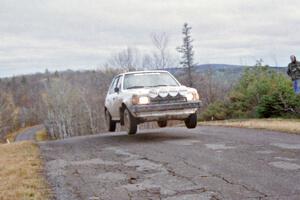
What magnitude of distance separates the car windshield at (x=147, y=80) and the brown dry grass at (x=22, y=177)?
3.17 metres

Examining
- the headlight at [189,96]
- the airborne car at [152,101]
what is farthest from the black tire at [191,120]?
the headlight at [189,96]

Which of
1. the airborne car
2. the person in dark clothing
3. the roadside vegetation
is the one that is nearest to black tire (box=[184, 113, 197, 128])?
the airborne car

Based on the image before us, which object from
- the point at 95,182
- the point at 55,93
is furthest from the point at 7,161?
the point at 55,93

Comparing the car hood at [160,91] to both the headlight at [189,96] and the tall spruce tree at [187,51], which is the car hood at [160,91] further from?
the tall spruce tree at [187,51]

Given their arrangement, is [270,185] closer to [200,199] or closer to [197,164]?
[200,199]

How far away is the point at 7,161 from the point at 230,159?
13.8 feet

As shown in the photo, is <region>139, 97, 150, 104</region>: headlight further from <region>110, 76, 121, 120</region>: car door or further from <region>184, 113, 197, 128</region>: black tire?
<region>184, 113, 197, 128</region>: black tire

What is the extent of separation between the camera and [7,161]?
895 cm

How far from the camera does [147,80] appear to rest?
12.3 m

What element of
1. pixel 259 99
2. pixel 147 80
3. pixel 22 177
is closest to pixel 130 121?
pixel 147 80

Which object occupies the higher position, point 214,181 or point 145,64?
point 145,64

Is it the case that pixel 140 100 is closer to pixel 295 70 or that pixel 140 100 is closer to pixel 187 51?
pixel 295 70

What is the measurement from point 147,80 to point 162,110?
4.58 feet

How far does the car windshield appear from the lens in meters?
12.1
